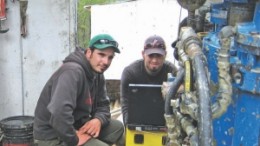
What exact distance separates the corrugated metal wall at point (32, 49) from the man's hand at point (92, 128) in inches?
54.2

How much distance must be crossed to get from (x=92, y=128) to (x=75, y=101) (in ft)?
1.39

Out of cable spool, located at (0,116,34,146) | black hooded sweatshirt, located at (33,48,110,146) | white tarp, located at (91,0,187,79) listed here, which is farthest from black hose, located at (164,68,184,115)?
white tarp, located at (91,0,187,79)

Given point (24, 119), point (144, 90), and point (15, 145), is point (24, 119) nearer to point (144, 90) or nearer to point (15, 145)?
point (15, 145)

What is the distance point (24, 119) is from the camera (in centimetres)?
453

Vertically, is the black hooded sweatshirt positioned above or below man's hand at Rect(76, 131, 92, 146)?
above

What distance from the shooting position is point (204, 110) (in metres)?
1.73

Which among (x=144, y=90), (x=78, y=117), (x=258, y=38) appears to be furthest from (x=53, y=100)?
(x=258, y=38)

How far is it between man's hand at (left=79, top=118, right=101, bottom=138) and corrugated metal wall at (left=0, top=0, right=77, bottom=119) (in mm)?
1377

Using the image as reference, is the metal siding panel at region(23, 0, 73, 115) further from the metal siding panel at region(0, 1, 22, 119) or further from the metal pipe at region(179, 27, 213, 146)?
the metal pipe at region(179, 27, 213, 146)

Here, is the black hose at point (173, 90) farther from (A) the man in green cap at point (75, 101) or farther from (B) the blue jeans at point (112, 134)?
(B) the blue jeans at point (112, 134)

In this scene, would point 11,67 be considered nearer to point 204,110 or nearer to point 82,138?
point 82,138

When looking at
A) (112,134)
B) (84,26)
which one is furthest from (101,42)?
(84,26)

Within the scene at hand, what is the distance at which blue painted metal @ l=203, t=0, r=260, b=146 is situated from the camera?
1.72 meters

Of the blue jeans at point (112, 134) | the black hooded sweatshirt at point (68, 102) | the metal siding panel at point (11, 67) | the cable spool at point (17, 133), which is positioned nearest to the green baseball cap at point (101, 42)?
the black hooded sweatshirt at point (68, 102)
